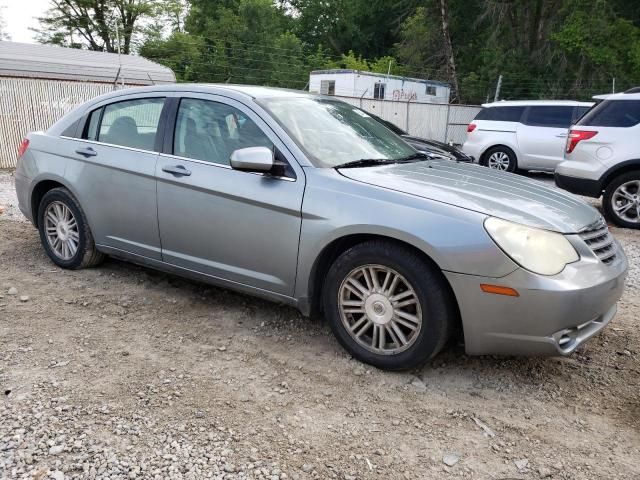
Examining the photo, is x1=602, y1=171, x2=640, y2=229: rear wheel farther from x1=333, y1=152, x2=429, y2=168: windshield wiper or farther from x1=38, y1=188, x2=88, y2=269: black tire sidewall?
x1=38, y1=188, x2=88, y2=269: black tire sidewall

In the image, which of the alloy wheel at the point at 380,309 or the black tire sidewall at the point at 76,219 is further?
the black tire sidewall at the point at 76,219

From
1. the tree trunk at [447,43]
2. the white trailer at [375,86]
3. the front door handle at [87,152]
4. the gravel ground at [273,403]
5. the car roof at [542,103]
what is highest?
the tree trunk at [447,43]

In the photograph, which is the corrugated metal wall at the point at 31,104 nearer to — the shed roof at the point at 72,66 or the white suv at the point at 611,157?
the shed roof at the point at 72,66

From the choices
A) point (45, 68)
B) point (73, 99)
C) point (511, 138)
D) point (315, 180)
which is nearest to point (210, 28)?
point (45, 68)

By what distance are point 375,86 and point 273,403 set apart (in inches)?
883

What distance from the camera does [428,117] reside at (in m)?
19.2

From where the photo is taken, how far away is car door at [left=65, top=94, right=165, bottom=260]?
4.00 meters

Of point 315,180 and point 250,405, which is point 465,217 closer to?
point 315,180

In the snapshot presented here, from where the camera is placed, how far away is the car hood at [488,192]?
294 cm

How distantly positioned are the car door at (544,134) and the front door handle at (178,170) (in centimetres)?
928

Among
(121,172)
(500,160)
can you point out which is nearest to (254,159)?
(121,172)

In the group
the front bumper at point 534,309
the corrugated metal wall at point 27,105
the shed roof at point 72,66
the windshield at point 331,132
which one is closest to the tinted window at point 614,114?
the windshield at point 331,132

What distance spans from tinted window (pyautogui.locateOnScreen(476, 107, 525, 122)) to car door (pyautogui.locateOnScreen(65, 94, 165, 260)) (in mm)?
9358

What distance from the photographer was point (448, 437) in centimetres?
261
